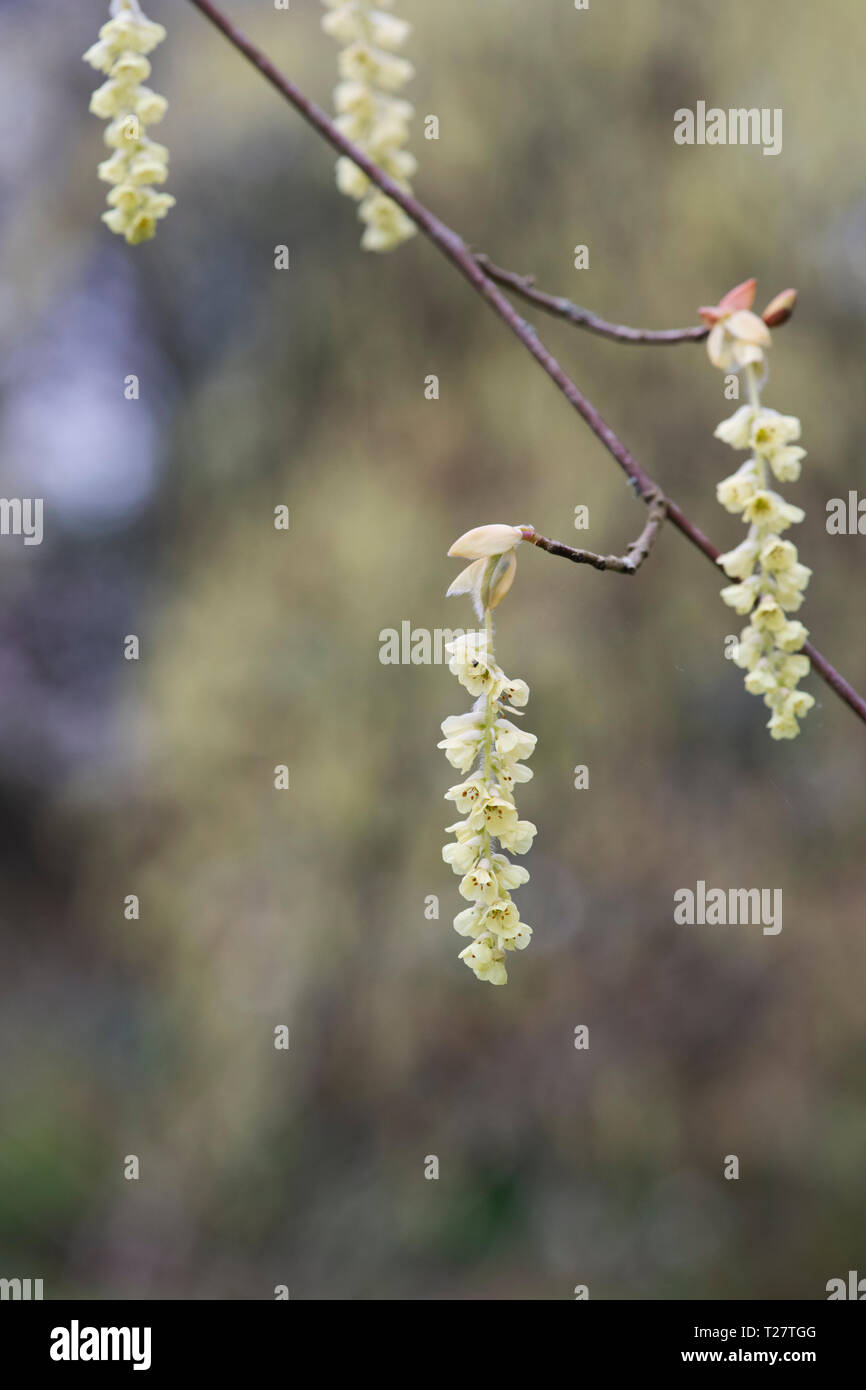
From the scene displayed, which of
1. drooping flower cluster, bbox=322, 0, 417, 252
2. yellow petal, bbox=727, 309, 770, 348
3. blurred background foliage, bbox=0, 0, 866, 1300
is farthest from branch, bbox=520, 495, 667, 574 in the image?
blurred background foliage, bbox=0, 0, 866, 1300

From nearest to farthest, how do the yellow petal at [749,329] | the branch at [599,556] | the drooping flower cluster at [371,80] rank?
the branch at [599,556], the yellow petal at [749,329], the drooping flower cluster at [371,80]

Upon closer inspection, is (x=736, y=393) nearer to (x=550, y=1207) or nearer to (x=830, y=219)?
(x=830, y=219)

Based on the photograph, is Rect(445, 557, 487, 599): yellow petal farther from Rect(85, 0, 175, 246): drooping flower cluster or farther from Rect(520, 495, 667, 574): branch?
Rect(85, 0, 175, 246): drooping flower cluster

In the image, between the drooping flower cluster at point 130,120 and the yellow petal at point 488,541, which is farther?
the drooping flower cluster at point 130,120

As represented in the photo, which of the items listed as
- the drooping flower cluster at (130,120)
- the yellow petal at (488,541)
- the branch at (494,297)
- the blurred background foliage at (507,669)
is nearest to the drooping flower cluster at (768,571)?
the branch at (494,297)

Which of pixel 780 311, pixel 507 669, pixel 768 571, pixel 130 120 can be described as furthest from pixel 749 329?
pixel 507 669

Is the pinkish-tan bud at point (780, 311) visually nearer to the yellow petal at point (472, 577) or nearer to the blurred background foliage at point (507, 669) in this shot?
the yellow petal at point (472, 577)
